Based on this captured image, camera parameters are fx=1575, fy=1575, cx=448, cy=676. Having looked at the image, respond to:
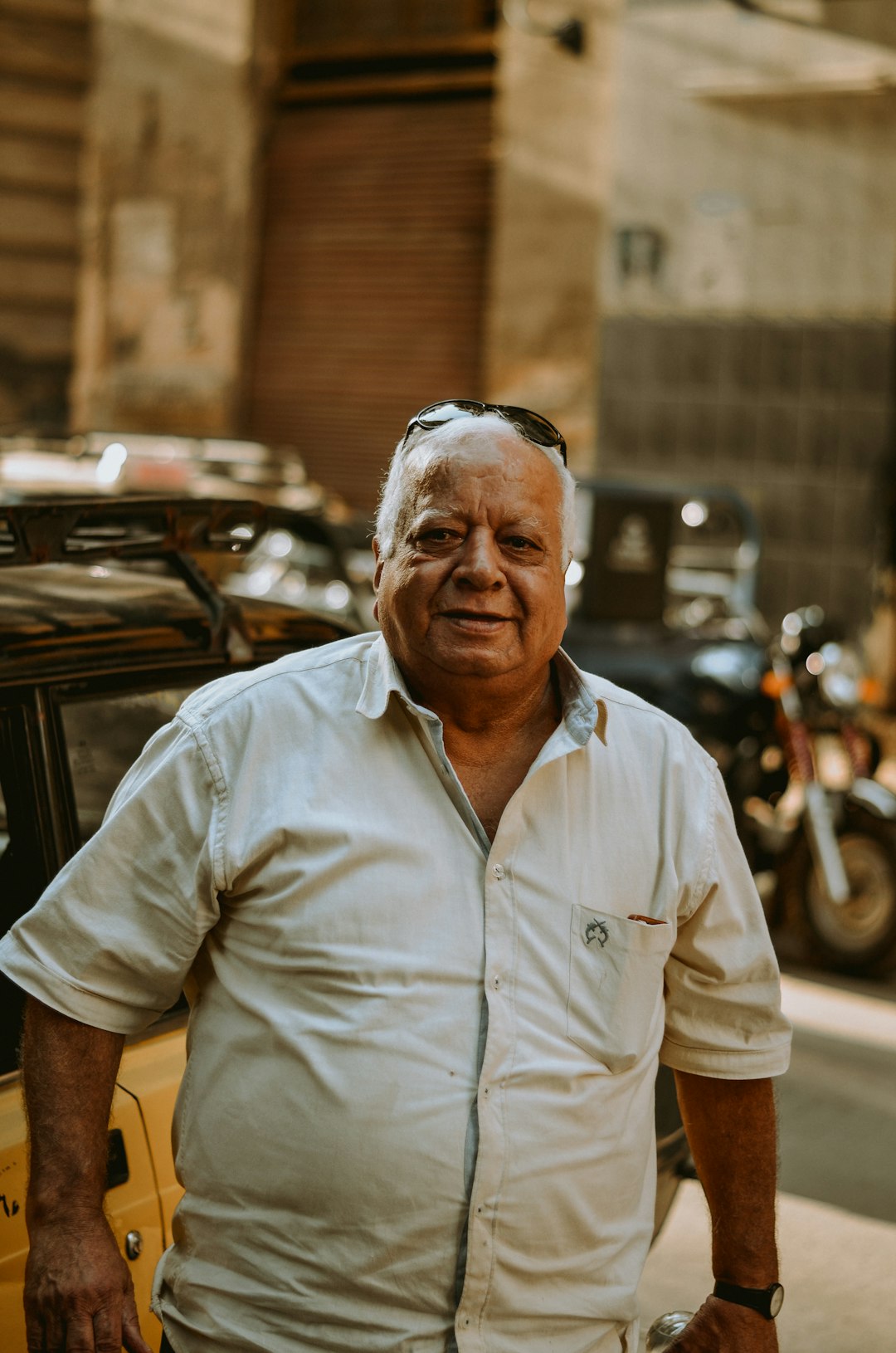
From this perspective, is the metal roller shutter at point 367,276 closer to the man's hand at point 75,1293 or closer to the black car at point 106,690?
the black car at point 106,690

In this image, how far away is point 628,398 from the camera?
12.2 meters

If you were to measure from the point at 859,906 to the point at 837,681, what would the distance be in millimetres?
878

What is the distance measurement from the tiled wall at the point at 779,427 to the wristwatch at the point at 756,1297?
975 centimetres

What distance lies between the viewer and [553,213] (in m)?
12.3

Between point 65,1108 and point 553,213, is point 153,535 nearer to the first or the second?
point 65,1108

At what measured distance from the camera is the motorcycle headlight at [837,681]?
6.19 meters

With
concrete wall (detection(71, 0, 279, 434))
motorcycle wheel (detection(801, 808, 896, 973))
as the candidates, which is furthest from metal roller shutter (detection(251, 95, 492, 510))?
motorcycle wheel (detection(801, 808, 896, 973))

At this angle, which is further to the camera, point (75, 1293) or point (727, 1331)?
point (727, 1331)

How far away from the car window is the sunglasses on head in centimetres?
77

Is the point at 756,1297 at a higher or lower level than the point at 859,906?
higher

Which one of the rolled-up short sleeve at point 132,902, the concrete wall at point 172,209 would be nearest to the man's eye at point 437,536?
the rolled-up short sleeve at point 132,902

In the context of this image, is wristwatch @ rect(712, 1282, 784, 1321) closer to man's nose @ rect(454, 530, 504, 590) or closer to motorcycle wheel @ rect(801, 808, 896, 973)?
man's nose @ rect(454, 530, 504, 590)

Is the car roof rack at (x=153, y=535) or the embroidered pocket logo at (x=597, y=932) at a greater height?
the car roof rack at (x=153, y=535)

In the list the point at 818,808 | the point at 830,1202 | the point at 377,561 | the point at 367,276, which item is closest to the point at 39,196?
the point at 367,276
